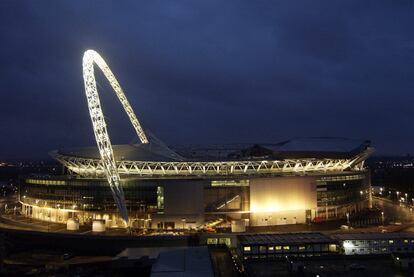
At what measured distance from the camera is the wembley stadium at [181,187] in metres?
60.4

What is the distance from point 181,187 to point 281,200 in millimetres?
14395

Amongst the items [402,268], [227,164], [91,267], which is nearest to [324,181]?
[227,164]

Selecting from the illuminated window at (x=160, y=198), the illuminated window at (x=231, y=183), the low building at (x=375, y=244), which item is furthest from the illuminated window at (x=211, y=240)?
the low building at (x=375, y=244)

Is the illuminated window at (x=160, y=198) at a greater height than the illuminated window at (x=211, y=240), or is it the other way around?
the illuminated window at (x=160, y=198)

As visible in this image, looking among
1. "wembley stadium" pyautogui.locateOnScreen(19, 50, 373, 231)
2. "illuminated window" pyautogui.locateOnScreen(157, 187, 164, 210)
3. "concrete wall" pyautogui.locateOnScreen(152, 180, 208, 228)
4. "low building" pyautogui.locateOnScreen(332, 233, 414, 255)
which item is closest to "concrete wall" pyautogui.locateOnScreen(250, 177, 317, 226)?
"wembley stadium" pyautogui.locateOnScreen(19, 50, 373, 231)

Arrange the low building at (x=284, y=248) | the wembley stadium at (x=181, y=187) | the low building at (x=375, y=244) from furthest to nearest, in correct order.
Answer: the wembley stadium at (x=181, y=187) < the low building at (x=375, y=244) < the low building at (x=284, y=248)

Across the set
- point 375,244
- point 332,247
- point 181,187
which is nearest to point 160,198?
point 181,187

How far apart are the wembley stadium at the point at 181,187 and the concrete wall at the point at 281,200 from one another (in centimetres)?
14

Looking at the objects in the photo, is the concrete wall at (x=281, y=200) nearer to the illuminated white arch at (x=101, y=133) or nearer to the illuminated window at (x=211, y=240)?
the illuminated window at (x=211, y=240)

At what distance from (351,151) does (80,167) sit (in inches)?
1762

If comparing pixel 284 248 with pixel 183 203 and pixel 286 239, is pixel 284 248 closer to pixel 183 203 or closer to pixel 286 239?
pixel 286 239

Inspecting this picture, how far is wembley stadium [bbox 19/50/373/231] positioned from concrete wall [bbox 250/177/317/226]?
5.5 inches

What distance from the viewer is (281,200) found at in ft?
209

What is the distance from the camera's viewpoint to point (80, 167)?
7019 cm
